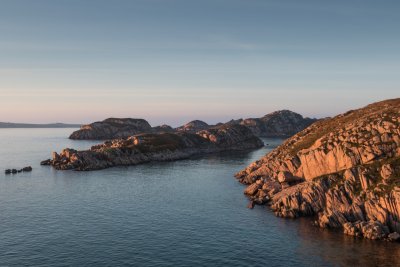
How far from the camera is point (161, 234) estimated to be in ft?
317

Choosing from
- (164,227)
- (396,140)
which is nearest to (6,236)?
(164,227)

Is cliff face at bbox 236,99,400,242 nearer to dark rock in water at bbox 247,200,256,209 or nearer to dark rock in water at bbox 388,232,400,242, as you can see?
dark rock in water at bbox 388,232,400,242

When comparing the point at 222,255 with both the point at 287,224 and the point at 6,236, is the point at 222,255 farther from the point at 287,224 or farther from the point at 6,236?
the point at 6,236

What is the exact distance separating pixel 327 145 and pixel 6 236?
326ft

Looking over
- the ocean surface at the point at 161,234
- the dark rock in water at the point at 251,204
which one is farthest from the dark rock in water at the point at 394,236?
the dark rock in water at the point at 251,204

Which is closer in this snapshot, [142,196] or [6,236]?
[6,236]

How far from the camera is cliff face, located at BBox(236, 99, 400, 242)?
96.1 metres

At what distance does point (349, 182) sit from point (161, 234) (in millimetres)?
54424

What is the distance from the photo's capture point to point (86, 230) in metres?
100

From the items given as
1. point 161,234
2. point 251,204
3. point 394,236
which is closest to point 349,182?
point 394,236

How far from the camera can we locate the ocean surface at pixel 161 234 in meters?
80.1

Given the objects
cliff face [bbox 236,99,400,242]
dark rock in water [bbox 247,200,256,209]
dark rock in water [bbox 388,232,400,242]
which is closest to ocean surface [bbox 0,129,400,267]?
dark rock in water [bbox 388,232,400,242]

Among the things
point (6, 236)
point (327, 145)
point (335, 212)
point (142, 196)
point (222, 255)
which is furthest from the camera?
point (142, 196)

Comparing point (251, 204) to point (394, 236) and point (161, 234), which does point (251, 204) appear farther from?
point (394, 236)
